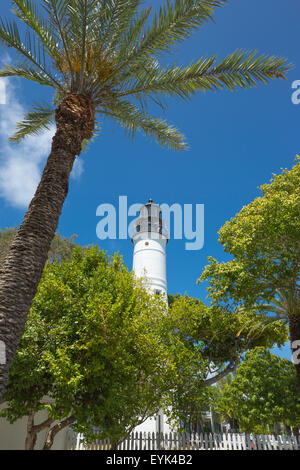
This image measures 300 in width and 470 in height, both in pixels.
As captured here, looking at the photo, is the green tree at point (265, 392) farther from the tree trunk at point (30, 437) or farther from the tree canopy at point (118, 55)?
the tree canopy at point (118, 55)

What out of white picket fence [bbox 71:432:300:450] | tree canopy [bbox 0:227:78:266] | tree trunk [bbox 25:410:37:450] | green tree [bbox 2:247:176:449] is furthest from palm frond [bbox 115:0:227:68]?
tree canopy [bbox 0:227:78:266]

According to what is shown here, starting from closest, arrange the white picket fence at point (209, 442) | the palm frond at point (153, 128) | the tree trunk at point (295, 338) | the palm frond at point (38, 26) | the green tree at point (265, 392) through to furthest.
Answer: the palm frond at point (38, 26) < the palm frond at point (153, 128) < the tree trunk at point (295, 338) < the white picket fence at point (209, 442) < the green tree at point (265, 392)

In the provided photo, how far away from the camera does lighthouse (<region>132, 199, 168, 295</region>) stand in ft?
87.2

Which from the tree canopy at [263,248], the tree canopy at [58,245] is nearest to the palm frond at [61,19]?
the tree canopy at [263,248]

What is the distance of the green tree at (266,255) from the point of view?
34.9 feet

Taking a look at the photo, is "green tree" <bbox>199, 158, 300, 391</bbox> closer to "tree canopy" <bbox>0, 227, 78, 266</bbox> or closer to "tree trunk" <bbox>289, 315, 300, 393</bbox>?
"tree trunk" <bbox>289, 315, 300, 393</bbox>

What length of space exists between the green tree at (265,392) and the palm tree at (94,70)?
17419 mm

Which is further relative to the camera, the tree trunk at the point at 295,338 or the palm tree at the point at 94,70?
the tree trunk at the point at 295,338

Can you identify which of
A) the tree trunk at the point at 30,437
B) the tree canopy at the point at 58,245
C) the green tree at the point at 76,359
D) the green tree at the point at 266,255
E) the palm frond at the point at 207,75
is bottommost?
the tree trunk at the point at 30,437

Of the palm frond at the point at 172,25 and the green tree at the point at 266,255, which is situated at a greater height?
the palm frond at the point at 172,25

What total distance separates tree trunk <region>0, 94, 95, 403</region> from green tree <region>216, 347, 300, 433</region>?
1730cm

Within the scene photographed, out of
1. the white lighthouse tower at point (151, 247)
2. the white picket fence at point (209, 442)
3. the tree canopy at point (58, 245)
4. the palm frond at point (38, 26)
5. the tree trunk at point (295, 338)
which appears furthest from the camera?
the white lighthouse tower at point (151, 247)

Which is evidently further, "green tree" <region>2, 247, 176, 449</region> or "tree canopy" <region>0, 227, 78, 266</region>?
"tree canopy" <region>0, 227, 78, 266</region>
